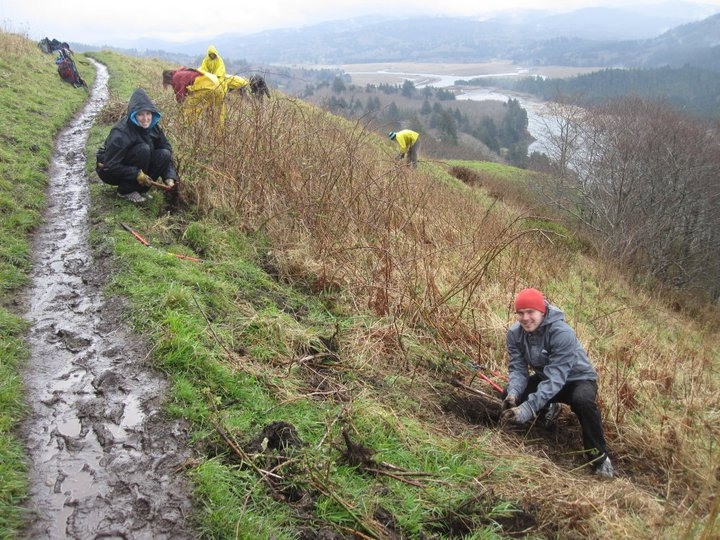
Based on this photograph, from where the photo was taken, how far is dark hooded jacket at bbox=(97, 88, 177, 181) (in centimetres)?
533

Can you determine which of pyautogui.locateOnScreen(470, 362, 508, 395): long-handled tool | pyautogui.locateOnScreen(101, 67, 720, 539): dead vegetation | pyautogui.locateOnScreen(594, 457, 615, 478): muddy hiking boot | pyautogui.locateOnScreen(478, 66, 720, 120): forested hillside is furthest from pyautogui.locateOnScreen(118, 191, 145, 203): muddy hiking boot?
pyautogui.locateOnScreen(478, 66, 720, 120): forested hillside

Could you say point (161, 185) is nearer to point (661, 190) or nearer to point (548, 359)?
point (548, 359)

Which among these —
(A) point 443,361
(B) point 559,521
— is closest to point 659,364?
(A) point 443,361

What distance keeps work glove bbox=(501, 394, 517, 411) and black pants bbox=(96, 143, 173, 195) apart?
14.7ft

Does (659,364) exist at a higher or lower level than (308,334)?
lower

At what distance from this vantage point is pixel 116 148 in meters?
5.41

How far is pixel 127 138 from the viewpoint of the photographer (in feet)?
17.8

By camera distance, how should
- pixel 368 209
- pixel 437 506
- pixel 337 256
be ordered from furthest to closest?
pixel 368 209 → pixel 337 256 → pixel 437 506

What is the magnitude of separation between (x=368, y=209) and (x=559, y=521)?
4189mm

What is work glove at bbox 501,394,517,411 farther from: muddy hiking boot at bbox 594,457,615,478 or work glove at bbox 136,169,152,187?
work glove at bbox 136,169,152,187

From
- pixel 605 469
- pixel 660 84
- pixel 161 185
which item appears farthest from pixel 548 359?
pixel 660 84

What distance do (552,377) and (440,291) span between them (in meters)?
2.07

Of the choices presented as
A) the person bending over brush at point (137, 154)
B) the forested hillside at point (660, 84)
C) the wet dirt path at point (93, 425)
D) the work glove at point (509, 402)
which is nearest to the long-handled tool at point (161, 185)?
the person bending over brush at point (137, 154)

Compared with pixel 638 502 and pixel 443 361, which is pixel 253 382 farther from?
pixel 638 502
